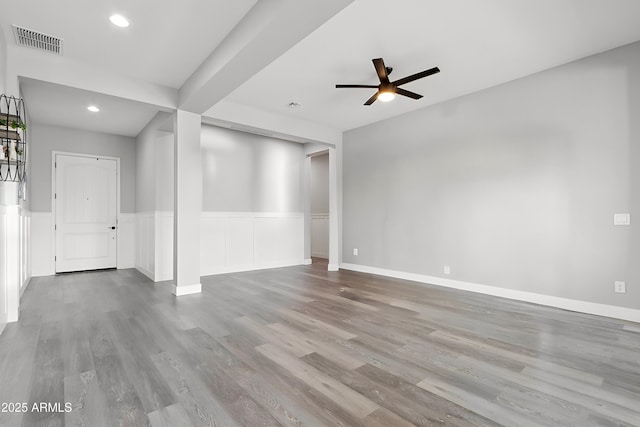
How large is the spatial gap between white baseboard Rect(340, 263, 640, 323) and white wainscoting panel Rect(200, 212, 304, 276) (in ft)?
7.06

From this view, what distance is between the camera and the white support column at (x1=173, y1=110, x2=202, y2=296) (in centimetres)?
424

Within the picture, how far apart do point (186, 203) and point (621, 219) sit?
5077 millimetres

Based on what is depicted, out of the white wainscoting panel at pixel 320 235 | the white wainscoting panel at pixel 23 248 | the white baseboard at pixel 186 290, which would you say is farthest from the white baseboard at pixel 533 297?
the white wainscoting panel at pixel 23 248

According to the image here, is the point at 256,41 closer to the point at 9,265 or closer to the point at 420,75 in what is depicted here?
the point at 420,75

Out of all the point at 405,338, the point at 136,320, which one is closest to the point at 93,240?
the point at 136,320

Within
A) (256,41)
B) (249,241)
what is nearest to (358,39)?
(256,41)

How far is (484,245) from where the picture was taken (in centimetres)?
437

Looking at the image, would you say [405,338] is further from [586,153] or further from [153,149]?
[153,149]

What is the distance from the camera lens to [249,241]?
6.12 m

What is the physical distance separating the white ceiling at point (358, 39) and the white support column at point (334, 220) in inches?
78.5

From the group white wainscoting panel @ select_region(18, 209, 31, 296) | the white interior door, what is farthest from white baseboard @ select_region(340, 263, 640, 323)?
the white interior door

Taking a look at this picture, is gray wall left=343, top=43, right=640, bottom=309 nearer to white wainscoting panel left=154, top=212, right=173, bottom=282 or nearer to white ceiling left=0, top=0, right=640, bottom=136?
white ceiling left=0, top=0, right=640, bottom=136

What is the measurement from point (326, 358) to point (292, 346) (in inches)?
13.4

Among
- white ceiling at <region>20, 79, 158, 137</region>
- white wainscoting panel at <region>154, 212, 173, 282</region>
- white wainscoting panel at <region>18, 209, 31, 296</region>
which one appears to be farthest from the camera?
white wainscoting panel at <region>154, 212, 173, 282</region>
